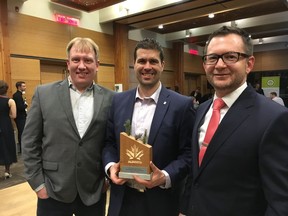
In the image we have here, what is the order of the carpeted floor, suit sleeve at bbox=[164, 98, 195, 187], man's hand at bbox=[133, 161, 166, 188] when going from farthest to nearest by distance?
the carpeted floor
suit sleeve at bbox=[164, 98, 195, 187]
man's hand at bbox=[133, 161, 166, 188]

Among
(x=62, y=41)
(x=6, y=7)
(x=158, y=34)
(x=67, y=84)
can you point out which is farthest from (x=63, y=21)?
(x=67, y=84)

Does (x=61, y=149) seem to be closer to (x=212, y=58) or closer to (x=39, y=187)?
(x=39, y=187)

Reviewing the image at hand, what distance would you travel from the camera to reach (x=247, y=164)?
3.65 feet

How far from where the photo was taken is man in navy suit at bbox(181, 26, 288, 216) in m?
1.04

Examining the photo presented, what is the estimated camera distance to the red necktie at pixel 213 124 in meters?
1.26

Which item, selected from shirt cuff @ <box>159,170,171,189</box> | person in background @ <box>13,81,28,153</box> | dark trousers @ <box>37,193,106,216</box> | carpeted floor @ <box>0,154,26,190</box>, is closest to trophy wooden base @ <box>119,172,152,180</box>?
shirt cuff @ <box>159,170,171,189</box>

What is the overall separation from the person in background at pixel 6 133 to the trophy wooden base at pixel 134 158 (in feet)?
11.8

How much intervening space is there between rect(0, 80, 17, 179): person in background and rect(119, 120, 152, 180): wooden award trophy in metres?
3.60

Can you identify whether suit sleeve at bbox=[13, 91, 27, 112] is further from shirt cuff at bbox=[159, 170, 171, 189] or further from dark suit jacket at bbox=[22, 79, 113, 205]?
shirt cuff at bbox=[159, 170, 171, 189]

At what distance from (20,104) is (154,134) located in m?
4.69

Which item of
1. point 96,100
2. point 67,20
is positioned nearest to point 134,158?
→ point 96,100

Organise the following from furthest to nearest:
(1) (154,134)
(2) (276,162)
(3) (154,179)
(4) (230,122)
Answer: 1. (1) (154,134)
2. (3) (154,179)
3. (4) (230,122)
4. (2) (276,162)

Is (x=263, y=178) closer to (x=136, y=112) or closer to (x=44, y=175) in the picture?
(x=136, y=112)

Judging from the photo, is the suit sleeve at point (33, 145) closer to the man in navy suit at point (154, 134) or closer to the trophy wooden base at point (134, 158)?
the man in navy suit at point (154, 134)
